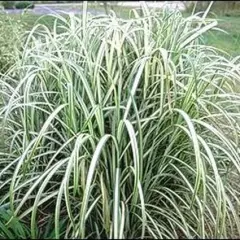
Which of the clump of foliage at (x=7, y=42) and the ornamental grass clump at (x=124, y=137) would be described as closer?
the ornamental grass clump at (x=124, y=137)

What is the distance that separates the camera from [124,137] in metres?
2.66

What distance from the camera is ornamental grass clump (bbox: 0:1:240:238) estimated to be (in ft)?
8.25

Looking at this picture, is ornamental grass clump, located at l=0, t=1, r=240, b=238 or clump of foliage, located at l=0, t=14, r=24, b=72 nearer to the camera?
ornamental grass clump, located at l=0, t=1, r=240, b=238

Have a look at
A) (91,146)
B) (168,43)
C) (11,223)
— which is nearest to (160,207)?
(91,146)

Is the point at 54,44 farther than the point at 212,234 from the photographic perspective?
Yes

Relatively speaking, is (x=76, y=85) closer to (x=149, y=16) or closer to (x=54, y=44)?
(x=54, y=44)

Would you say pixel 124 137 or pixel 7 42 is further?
pixel 7 42

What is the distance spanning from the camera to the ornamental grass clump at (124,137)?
2514mm

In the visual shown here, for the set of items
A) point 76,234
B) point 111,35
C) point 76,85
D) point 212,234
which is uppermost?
point 111,35

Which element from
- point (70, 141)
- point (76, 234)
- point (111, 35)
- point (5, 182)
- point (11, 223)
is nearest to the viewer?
point (76, 234)

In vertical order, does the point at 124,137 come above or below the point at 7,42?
above

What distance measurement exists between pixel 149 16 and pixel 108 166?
990 mm

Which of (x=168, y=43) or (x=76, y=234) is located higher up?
(x=168, y=43)

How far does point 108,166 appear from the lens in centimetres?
267
